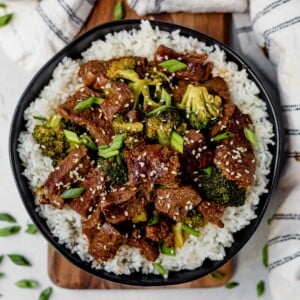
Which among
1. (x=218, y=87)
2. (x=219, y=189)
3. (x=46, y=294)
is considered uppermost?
(x=218, y=87)

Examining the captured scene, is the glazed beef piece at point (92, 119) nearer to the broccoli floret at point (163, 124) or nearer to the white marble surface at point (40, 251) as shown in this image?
the broccoli floret at point (163, 124)

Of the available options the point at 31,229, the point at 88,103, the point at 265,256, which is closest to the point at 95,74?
the point at 88,103

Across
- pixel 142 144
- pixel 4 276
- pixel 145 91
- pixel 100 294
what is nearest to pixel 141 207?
pixel 142 144

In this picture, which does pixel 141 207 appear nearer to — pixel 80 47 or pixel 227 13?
pixel 80 47

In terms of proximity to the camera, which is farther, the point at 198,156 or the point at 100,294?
the point at 100,294

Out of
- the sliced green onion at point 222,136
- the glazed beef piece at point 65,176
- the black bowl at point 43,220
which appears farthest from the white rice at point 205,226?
the sliced green onion at point 222,136

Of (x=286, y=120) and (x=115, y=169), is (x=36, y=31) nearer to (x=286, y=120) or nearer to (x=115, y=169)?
(x=115, y=169)

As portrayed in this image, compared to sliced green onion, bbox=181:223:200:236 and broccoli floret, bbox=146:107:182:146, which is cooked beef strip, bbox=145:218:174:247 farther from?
broccoli floret, bbox=146:107:182:146
